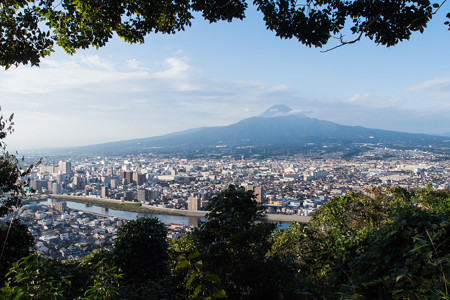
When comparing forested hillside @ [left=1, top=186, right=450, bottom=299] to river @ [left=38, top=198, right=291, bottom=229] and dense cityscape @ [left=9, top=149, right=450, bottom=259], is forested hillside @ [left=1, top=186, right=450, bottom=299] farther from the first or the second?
river @ [left=38, top=198, right=291, bottom=229]

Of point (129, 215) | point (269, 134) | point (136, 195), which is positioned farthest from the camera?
point (269, 134)

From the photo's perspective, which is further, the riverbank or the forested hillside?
the riverbank

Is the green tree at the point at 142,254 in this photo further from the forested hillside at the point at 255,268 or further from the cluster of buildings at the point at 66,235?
the cluster of buildings at the point at 66,235

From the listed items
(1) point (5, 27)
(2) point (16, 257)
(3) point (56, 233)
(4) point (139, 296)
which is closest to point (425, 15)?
(4) point (139, 296)

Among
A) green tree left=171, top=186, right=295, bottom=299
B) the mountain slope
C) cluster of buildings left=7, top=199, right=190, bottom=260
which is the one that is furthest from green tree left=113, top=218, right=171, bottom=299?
the mountain slope

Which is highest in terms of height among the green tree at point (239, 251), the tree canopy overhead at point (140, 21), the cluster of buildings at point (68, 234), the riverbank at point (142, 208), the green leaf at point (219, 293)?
the tree canopy overhead at point (140, 21)

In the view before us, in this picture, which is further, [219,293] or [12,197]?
[12,197]

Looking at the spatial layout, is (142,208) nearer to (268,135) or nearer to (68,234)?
(68,234)

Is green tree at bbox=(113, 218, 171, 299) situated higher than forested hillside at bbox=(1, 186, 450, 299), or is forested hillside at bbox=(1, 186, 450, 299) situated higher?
forested hillside at bbox=(1, 186, 450, 299)

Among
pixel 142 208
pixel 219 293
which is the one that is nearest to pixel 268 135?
pixel 142 208

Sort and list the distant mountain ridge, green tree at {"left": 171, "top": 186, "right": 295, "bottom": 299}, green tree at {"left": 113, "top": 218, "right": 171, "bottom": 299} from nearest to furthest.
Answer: green tree at {"left": 171, "top": 186, "right": 295, "bottom": 299}
green tree at {"left": 113, "top": 218, "right": 171, "bottom": 299}
the distant mountain ridge

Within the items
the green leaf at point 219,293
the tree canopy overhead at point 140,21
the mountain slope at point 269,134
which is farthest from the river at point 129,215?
the mountain slope at point 269,134
